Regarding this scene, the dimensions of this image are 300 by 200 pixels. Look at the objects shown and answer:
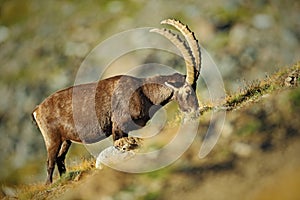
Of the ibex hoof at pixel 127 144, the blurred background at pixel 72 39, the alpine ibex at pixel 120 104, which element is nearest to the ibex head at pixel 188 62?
the alpine ibex at pixel 120 104

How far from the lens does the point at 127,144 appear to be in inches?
495

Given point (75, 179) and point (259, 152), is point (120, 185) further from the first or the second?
point (259, 152)

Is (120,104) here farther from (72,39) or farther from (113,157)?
(72,39)

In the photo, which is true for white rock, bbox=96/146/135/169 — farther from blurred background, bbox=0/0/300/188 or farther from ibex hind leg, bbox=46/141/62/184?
blurred background, bbox=0/0/300/188

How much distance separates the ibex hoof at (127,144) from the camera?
12.5 m

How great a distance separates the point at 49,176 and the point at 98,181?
1.87 m

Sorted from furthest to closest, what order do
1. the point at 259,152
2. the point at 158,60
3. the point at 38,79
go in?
the point at 38,79
the point at 158,60
the point at 259,152

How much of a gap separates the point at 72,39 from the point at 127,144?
864 cm

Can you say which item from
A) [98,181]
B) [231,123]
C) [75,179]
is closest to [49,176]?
[75,179]

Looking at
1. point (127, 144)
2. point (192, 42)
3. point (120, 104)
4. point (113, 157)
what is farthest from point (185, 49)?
point (113, 157)

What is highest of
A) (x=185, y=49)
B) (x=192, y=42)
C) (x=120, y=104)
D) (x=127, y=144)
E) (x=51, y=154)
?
(x=192, y=42)

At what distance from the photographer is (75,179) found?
496 inches

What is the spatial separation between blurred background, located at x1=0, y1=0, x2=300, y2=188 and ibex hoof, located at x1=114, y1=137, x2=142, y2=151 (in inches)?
222

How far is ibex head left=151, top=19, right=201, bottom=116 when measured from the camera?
1284cm
